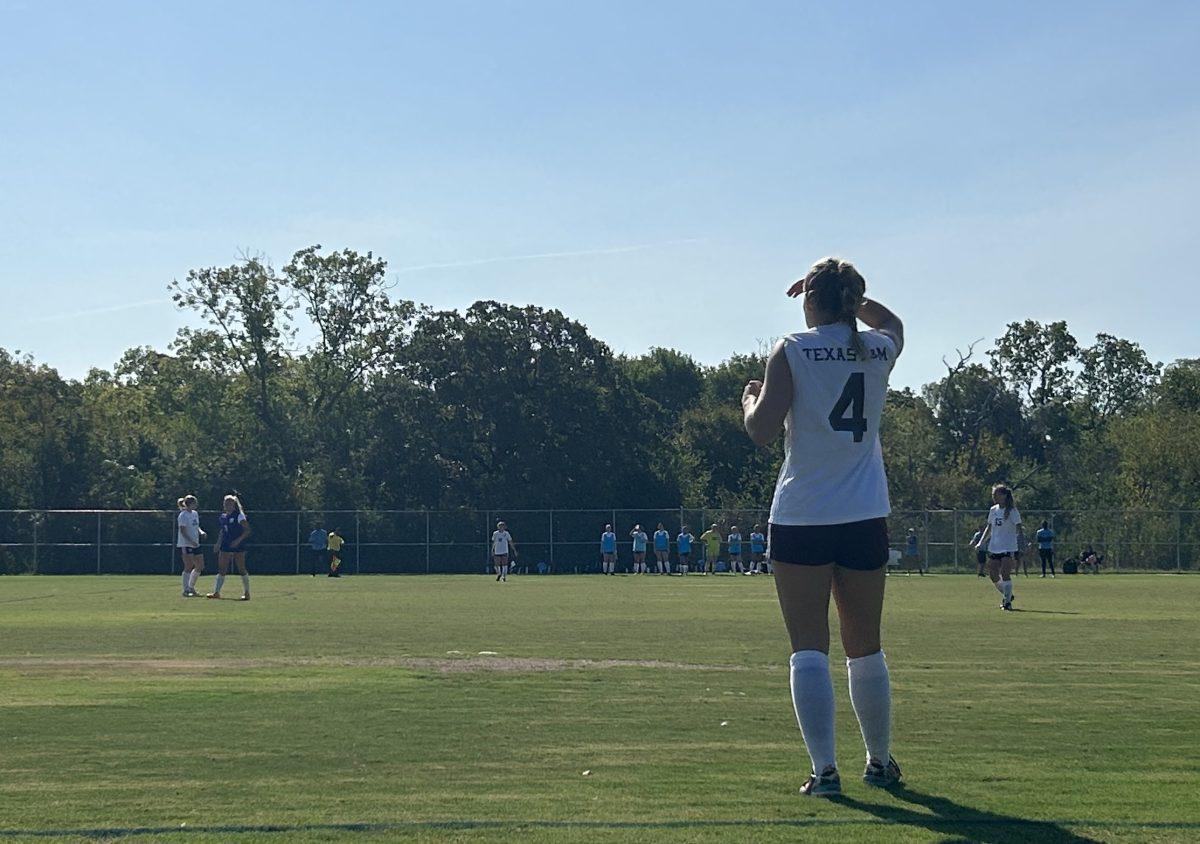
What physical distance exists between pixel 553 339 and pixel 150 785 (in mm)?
69691

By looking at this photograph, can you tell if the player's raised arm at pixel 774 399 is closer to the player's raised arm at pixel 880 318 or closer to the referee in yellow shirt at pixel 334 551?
the player's raised arm at pixel 880 318

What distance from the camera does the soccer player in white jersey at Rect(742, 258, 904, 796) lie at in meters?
6.69

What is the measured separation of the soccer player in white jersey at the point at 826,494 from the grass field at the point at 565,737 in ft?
1.48

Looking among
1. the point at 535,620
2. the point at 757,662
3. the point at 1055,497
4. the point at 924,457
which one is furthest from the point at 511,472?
the point at 757,662

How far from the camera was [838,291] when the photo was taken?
6891mm

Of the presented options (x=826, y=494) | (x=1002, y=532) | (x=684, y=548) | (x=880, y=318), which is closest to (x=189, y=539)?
(x=1002, y=532)

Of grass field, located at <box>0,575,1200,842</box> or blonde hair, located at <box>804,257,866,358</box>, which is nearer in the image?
grass field, located at <box>0,575,1200,842</box>

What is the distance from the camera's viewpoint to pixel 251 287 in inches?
3159

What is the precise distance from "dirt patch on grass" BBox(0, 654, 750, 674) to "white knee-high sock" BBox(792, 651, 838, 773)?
6.38m

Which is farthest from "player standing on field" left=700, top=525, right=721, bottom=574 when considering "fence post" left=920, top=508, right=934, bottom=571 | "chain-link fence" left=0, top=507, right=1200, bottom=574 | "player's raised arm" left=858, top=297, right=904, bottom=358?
"player's raised arm" left=858, top=297, right=904, bottom=358

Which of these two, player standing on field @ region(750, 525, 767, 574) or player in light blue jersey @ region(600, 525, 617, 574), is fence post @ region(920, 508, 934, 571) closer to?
player standing on field @ region(750, 525, 767, 574)

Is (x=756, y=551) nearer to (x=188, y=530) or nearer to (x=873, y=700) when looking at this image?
(x=188, y=530)

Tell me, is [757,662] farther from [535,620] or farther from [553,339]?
[553,339]

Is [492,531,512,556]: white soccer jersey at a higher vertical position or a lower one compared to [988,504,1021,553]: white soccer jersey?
lower
